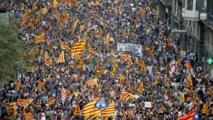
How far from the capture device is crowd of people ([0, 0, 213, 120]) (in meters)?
41.7

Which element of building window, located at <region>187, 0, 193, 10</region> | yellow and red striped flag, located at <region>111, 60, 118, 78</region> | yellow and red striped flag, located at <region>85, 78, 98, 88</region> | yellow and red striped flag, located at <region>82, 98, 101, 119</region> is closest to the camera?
yellow and red striped flag, located at <region>82, 98, 101, 119</region>

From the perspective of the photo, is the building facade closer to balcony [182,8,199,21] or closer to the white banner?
balcony [182,8,199,21]

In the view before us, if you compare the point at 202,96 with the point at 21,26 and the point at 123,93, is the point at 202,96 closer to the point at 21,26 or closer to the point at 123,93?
the point at 123,93

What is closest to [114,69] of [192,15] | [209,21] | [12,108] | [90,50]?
[90,50]

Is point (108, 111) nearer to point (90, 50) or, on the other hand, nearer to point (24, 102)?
point (24, 102)

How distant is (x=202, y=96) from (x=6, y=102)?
10.2 m

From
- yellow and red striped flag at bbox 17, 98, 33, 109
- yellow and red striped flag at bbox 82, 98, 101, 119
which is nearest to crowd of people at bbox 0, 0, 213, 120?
yellow and red striped flag at bbox 17, 98, 33, 109

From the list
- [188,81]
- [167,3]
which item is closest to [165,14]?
[167,3]

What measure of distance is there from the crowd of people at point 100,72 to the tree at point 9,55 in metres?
1.36

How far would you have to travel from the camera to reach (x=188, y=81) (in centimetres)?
4544

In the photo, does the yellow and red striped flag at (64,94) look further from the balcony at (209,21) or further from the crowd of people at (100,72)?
the balcony at (209,21)

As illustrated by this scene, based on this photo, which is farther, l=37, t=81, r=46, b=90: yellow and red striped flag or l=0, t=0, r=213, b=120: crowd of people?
l=37, t=81, r=46, b=90: yellow and red striped flag

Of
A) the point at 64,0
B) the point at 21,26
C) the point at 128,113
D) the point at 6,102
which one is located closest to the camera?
the point at 128,113

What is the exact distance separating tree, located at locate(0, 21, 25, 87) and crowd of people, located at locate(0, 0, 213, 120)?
53.7 inches
